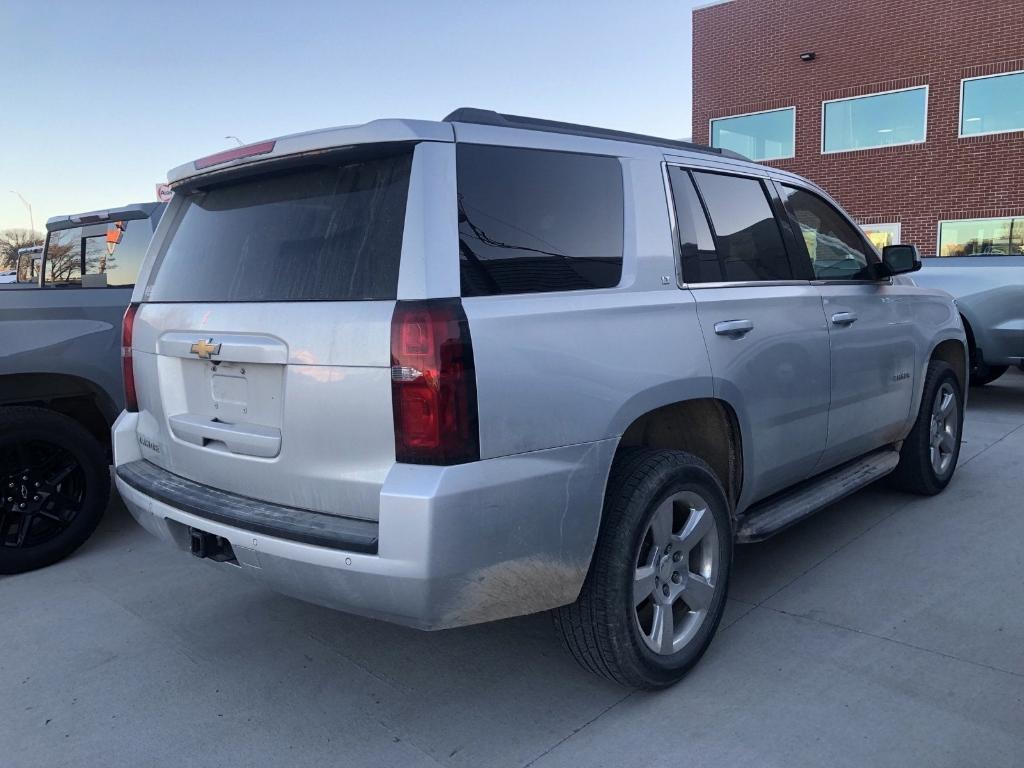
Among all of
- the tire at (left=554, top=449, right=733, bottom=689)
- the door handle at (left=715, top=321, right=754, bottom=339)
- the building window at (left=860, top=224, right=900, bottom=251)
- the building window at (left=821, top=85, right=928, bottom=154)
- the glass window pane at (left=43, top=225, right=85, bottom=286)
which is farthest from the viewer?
the building window at (left=860, top=224, right=900, bottom=251)

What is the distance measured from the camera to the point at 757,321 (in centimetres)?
340

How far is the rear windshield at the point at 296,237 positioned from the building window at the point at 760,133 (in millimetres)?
15517

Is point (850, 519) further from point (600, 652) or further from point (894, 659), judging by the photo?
point (600, 652)

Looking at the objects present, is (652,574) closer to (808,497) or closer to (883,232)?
(808,497)

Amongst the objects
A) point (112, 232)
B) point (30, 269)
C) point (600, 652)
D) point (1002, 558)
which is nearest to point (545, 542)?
point (600, 652)

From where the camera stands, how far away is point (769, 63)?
1706 centimetres

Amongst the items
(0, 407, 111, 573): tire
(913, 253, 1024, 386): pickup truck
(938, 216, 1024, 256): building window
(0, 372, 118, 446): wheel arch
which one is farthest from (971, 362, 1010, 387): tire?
(0, 407, 111, 573): tire

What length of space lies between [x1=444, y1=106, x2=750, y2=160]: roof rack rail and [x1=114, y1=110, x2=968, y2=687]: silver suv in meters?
0.02

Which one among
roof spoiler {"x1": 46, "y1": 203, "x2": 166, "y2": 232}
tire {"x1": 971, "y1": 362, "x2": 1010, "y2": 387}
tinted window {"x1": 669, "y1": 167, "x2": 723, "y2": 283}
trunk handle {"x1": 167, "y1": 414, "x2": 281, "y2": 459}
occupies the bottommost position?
tire {"x1": 971, "y1": 362, "x2": 1010, "y2": 387}

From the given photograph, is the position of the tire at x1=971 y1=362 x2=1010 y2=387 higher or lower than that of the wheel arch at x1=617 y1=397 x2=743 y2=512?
lower

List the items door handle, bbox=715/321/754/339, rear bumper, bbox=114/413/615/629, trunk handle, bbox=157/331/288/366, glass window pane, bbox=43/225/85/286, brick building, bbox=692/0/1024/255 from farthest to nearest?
brick building, bbox=692/0/1024/255 < glass window pane, bbox=43/225/85/286 < door handle, bbox=715/321/754/339 < trunk handle, bbox=157/331/288/366 < rear bumper, bbox=114/413/615/629

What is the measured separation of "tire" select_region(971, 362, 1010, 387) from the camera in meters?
9.08

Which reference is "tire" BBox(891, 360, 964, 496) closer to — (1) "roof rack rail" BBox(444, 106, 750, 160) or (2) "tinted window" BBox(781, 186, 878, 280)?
(2) "tinted window" BBox(781, 186, 878, 280)

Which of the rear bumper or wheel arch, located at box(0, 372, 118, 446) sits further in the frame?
wheel arch, located at box(0, 372, 118, 446)
